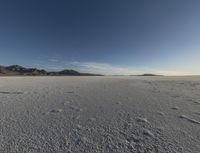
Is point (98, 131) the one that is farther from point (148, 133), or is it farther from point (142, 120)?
point (142, 120)

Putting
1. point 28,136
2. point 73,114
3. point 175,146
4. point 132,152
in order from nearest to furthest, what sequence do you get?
point 132,152 < point 175,146 < point 28,136 < point 73,114

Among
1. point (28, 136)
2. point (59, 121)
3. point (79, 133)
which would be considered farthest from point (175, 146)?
point (28, 136)

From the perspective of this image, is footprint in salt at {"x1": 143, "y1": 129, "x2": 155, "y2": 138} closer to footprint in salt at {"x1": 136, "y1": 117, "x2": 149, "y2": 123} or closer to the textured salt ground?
the textured salt ground

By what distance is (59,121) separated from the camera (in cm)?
302

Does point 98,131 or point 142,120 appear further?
point 142,120

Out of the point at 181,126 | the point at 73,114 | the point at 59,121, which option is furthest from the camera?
the point at 73,114

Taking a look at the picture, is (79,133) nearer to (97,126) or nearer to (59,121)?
(97,126)

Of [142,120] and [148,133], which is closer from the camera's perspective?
[148,133]

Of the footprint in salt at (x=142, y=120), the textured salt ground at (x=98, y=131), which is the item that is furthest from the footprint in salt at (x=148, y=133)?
the footprint in salt at (x=142, y=120)

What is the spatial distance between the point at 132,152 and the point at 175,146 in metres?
0.79

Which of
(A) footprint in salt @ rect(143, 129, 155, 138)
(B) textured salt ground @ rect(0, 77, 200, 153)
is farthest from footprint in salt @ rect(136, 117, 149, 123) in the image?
(A) footprint in salt @ rect(143, 129, 155, 138)

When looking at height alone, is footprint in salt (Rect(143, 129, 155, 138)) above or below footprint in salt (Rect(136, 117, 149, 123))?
below

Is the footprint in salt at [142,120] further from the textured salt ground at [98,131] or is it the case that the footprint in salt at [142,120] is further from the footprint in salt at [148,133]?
the footprint in salt at [148,133]

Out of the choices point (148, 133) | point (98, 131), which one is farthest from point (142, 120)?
point (98, 131)
